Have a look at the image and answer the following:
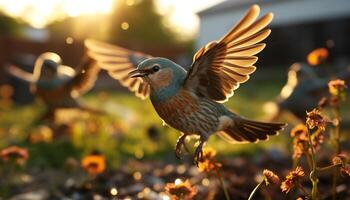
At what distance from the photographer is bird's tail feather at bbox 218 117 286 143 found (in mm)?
3195

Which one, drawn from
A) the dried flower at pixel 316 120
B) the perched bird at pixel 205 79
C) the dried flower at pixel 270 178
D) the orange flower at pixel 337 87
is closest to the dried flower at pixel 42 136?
the perched bird at pixel 205 79

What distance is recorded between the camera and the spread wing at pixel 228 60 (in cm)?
262

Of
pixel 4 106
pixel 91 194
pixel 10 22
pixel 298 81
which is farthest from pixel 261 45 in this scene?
pixel 10 22

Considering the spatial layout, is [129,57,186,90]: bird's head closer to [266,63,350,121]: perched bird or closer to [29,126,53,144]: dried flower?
[266,63,350,121]: perched bird

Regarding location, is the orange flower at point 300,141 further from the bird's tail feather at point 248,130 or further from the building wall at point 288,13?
the building wall at point 288,13

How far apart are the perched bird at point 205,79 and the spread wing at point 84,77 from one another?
3011 mm

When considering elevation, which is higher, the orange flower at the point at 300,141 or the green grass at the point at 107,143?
the orange flower at the point at 300,141

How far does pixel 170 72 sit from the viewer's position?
281cm

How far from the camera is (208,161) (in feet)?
9.41

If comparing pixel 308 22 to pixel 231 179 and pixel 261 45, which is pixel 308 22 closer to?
pixel 231 179

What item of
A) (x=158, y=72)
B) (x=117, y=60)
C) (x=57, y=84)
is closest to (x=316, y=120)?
(x=158, y=72)

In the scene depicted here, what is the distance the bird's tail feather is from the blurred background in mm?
646

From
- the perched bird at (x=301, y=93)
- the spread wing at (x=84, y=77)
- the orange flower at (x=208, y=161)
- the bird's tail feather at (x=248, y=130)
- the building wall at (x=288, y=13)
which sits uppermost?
the spread wing at (x=84, y=77)

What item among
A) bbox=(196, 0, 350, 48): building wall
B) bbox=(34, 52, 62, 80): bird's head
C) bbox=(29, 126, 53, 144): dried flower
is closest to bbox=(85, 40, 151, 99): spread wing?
bbox=(34, 52, 62, 80): bird's head
